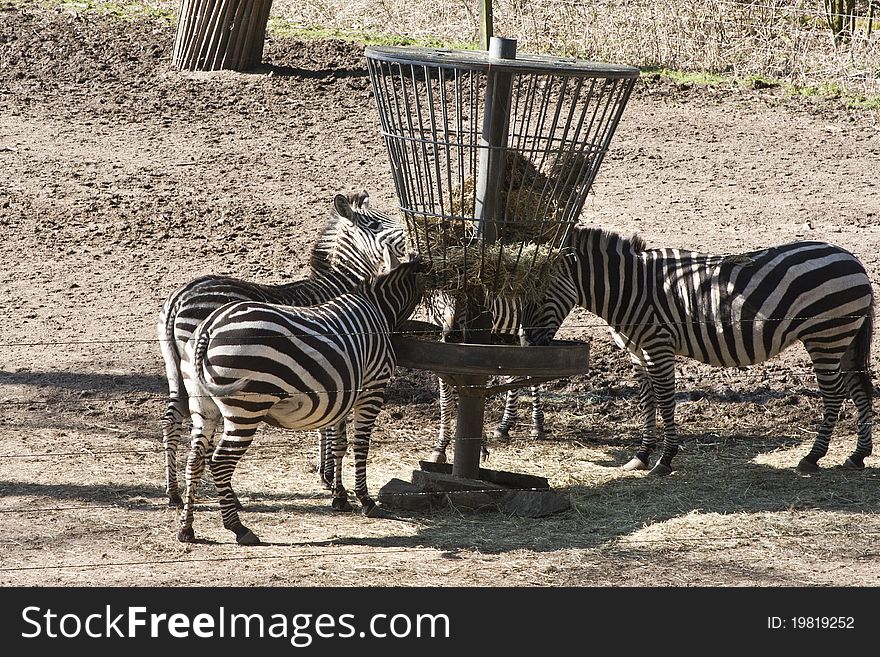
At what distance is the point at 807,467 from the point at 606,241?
2020 mm

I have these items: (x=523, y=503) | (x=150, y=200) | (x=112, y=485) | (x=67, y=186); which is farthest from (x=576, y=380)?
(x=67, y=186)

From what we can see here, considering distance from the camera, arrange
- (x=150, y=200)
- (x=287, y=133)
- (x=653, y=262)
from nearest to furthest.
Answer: (x=653, y=262) < (x=150, y=200) < (x=287, y=133)

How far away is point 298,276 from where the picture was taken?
34.6 ft

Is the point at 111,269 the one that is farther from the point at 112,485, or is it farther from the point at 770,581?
the point at 770,581

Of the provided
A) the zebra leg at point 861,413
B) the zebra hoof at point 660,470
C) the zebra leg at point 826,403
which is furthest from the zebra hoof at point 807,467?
the zebra hoof at point 660,470

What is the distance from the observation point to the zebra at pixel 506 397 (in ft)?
21.7

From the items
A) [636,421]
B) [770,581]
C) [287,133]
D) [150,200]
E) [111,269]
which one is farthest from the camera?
[287,133]

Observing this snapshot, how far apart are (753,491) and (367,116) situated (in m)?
8.48

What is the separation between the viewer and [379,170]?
12.7 metres

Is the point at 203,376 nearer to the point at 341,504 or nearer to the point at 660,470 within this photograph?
the point at 341,504

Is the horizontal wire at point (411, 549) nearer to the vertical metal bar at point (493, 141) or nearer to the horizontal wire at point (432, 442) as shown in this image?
the horizontal wire at point (432, 442)

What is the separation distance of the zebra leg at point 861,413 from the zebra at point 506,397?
2.14 meters

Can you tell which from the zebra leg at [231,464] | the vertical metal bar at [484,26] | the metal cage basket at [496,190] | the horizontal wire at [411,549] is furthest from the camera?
the vertical metal bar at [484,26]

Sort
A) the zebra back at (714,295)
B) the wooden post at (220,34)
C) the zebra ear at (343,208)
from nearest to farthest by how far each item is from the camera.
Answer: the zebra back at (714,295) → the zebra ear at (343,208) → the wooden post at (220,34)
